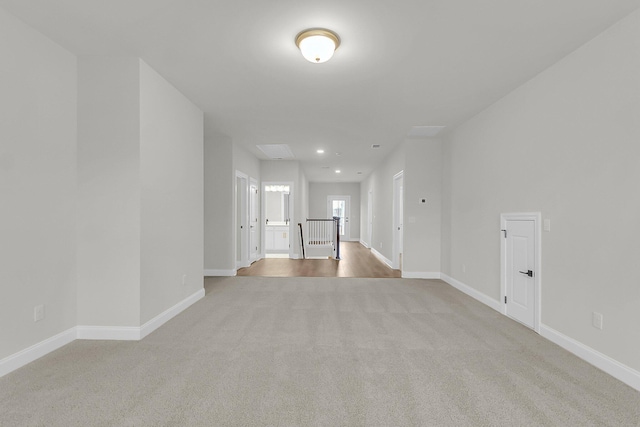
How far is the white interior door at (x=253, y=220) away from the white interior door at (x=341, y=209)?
19.8 feet

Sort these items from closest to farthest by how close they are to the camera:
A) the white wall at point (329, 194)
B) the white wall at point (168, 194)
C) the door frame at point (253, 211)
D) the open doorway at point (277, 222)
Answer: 1. the white wall at point (168, 194)
2. the door frame at point (253, 211)
3. the open doorway at point (277, 222)
4. the white wall at point (329, 194)

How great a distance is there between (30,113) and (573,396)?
14.6 ft

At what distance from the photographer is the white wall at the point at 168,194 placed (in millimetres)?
2975

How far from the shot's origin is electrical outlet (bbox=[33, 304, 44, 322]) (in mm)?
2446

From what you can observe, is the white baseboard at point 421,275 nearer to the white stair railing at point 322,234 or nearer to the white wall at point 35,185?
the white stair railing at point 322,234

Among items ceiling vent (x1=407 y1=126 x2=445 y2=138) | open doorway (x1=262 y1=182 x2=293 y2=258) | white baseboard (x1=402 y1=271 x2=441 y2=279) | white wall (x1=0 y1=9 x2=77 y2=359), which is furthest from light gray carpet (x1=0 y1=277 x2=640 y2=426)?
open doorway (x1=262 y1=182 x2=293 y2=258)

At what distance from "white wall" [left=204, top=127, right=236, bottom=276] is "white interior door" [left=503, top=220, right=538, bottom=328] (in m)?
4.45

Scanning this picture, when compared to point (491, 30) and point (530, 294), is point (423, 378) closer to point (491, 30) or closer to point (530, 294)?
point (530, 294)

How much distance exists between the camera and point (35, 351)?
2441 mm

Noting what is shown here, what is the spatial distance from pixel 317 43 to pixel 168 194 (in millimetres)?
2237

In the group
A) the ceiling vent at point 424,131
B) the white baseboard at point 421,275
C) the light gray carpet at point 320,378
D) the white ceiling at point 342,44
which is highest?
the white ceiling at point 342,44

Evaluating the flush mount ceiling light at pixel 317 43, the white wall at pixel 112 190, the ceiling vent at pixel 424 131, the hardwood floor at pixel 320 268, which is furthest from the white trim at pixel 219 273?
the flush mount ceiling light at pixel 317 43

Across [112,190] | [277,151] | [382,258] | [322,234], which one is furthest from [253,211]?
[112,190]

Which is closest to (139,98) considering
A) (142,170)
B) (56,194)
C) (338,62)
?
(142,170)
